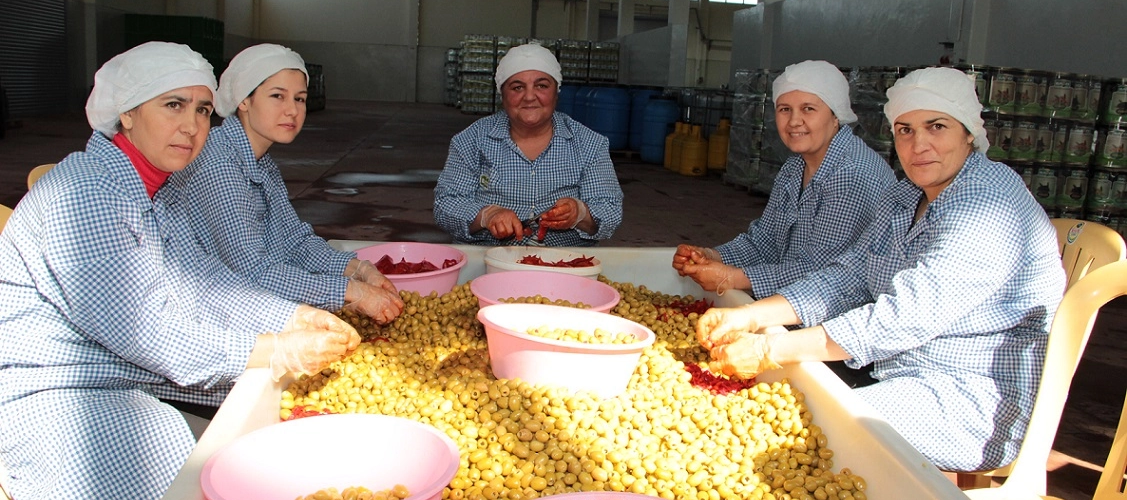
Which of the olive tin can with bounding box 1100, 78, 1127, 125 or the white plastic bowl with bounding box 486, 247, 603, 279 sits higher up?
the olive tin can with bounding box 1100, 78, 1127, 125

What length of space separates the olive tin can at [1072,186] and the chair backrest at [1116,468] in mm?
6153

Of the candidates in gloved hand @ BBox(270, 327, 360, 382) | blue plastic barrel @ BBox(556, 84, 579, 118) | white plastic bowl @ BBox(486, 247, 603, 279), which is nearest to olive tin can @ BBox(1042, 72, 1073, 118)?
white plastic bowl @ BBox(486, 247, 603, 279)

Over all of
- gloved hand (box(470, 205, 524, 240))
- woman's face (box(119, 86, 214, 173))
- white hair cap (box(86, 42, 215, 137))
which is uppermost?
white hair cap (box(86, 42, 215, 137))

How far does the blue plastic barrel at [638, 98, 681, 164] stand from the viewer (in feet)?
44.7

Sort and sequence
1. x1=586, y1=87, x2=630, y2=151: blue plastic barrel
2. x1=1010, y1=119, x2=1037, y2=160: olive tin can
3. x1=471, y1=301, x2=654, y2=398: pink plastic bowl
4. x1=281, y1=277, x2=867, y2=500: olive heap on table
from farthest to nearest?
x1=586, y1=87, x2=630, y2=151: blue plastic barrel
x1=1010, y1=119, x2=1037, y2=160: olive tin can
x1=471, y1=301, x2=654, y2=398: pink plastic bowl
x1=281, y1=277, x2=867, y2=500: olive heap on table

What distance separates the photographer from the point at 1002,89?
718 centimetres

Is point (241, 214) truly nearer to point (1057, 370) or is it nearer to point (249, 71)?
point (249, 71)

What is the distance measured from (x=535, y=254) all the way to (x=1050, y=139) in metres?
5.80

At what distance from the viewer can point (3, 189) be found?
8.38 metres

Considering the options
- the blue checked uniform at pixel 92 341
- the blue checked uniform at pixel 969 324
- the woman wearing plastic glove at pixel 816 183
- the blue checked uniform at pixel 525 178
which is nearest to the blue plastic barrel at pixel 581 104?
the blue checked uniform at pixel 525 178

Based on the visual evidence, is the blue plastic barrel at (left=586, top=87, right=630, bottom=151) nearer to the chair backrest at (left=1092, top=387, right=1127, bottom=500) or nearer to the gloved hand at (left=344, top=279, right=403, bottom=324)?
the gloved hand at (left=344, top=279, right=403, bottom=324)

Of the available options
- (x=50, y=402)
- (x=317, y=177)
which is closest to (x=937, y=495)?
(x=50, y=402)

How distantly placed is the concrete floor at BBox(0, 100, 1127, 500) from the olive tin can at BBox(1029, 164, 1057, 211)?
61.4 inches

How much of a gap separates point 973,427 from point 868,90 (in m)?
6.46
